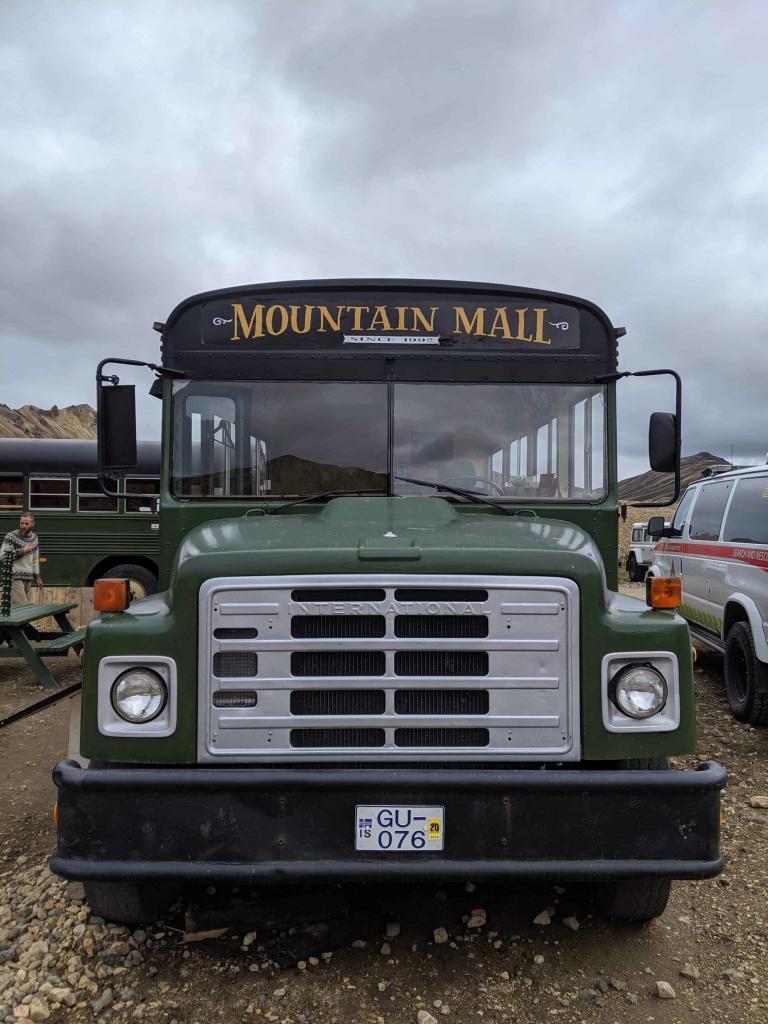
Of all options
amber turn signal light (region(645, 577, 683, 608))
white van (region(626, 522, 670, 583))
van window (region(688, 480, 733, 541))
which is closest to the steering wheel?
amber turn signal light (region(645, 577, 683, 608))

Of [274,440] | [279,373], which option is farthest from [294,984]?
[279,373]

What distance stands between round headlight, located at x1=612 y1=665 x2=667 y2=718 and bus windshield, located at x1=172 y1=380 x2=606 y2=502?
129cm

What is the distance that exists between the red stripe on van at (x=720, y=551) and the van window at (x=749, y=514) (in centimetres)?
7

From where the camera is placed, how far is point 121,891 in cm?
292

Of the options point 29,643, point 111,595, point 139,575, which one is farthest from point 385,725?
point 139,575

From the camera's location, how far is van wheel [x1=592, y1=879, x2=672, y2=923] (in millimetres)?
2953

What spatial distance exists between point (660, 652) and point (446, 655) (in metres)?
0.74

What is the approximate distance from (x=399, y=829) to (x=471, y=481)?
179 cm

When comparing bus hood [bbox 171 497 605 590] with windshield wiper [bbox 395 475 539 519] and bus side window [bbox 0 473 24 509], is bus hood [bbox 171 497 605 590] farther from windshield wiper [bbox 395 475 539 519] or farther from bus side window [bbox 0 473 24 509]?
bus side window [bbox 0 473 24 509]

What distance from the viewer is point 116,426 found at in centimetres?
389

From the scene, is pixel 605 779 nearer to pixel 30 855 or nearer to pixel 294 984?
pixel 294 984

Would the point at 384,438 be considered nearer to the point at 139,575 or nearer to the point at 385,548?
the point at 385,548

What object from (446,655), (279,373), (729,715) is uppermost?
(279,373)

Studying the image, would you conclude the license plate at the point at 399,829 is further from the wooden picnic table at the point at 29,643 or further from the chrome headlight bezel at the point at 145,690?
the wooden picnic table at the point at 29,643
